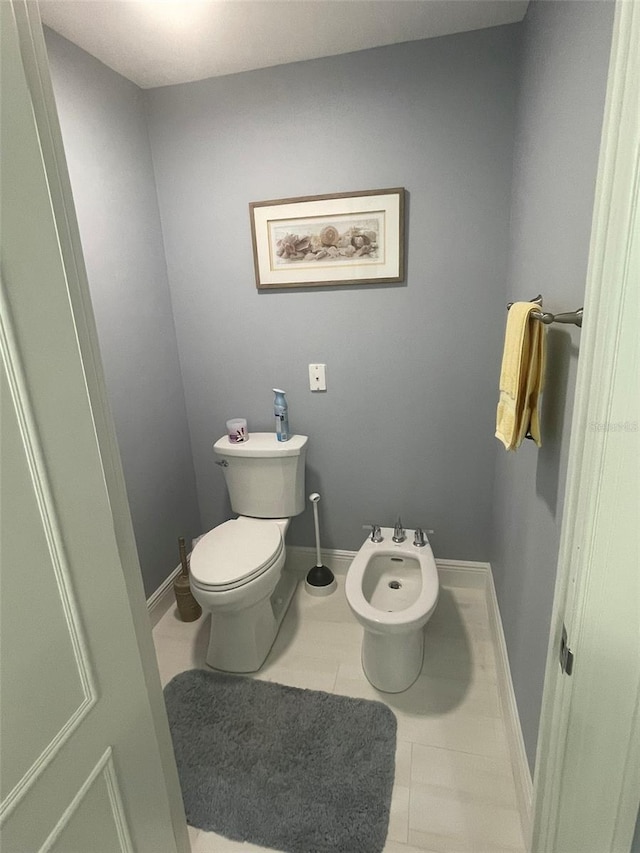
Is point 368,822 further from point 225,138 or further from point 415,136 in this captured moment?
point 225,138

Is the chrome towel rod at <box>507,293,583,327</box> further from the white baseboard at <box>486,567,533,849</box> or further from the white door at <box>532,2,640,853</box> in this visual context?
the white baseboard at <box>486,567,533,849</box>

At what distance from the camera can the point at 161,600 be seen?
2068 millimetres

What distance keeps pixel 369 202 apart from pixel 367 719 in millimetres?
1936

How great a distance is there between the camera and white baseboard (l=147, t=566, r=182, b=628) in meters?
2.01

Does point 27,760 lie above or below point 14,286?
below

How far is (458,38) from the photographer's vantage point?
1554 millimetres

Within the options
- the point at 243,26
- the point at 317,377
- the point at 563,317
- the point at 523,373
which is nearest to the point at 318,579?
the point at 317,377

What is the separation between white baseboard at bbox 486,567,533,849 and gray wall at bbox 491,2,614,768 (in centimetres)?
7

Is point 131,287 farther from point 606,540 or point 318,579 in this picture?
point 606,540

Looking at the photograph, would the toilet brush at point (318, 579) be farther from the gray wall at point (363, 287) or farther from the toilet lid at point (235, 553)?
the toilet lid at point (235, 553)

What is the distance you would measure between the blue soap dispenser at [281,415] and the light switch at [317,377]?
0.15m

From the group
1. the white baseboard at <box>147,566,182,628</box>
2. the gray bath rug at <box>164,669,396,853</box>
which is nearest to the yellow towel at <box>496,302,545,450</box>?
the gray bath rug at <box>164,669,396,853</box>

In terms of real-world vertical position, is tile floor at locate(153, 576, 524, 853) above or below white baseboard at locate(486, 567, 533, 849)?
below

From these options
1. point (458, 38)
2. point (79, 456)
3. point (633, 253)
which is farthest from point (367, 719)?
point (458, 38)
